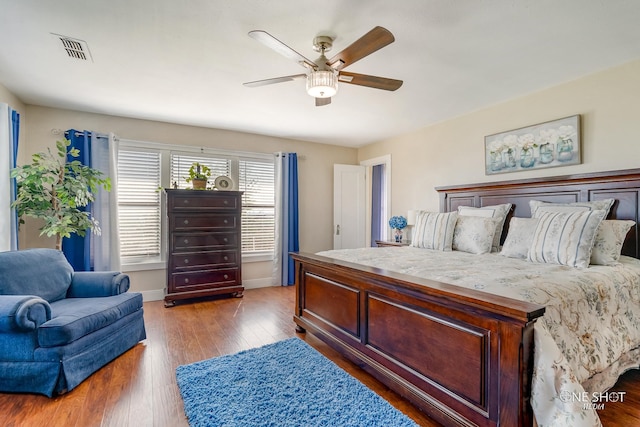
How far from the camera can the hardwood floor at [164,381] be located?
1.78 metres

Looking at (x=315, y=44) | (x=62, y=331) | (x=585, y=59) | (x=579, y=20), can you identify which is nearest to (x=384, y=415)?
(x=62, y=331)

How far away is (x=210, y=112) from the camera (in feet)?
12.9

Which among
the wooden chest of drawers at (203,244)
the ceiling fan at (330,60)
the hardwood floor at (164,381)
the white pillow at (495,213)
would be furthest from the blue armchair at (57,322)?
the white pillow at (495,213)

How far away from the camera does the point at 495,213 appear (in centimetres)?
336

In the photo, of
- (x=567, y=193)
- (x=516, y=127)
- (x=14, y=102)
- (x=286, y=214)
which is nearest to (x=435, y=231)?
(x=567, y=193)

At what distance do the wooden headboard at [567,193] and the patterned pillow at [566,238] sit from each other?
0.54m

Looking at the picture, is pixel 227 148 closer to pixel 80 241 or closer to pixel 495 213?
pixel 80 241

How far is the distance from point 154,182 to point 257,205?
4.99 ft

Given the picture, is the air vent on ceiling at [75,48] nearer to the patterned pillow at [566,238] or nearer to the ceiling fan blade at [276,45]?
the ceiling fan blade at [276,45]

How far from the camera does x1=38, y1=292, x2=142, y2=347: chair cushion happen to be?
6.51 ft

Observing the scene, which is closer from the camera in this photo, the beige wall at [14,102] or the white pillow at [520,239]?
the white pillow at [520,239]

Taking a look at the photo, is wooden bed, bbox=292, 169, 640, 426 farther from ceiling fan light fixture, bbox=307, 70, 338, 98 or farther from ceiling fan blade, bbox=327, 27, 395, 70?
ceiling fan blade, bbox=327, 27, 395, 70

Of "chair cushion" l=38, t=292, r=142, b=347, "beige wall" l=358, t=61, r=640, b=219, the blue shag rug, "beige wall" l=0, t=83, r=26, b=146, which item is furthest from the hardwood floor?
"beige wall" l=0, t=83, r=26, b=146

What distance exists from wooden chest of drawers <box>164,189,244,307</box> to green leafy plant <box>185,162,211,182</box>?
0.79ft
